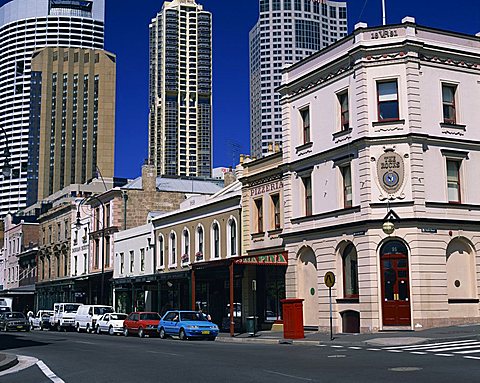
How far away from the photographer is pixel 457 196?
3066 cm

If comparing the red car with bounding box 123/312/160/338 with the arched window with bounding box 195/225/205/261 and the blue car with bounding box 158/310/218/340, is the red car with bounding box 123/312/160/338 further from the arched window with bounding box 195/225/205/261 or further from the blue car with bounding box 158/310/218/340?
the arched window with bounding box 195/225/205/261

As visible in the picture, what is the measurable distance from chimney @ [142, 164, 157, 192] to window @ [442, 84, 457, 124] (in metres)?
33.6

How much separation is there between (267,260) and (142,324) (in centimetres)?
798

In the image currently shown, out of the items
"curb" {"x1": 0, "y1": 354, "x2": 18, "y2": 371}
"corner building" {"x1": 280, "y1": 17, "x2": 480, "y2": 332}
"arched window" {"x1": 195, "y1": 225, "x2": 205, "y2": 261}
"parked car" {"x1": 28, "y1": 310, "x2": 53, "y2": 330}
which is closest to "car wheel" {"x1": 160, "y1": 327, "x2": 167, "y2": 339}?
"corner building" {"x1": 280, "y1": 17, "x2": 480, "y2": 332}

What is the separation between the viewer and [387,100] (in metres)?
30.3

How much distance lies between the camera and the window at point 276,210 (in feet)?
122

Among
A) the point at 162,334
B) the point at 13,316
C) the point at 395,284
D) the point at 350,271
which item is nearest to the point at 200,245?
the point at 162,334

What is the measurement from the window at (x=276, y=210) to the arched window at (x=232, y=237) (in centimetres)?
423

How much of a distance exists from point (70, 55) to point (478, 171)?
560 ft

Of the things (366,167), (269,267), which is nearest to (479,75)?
(366,167)

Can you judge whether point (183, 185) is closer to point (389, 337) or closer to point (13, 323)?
point (13, 323)

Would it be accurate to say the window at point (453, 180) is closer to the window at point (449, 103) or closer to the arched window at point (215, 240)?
the window at point (449, 103)

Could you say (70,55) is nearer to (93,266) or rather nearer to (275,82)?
(275,82)

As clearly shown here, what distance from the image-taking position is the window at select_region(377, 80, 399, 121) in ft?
98.7
